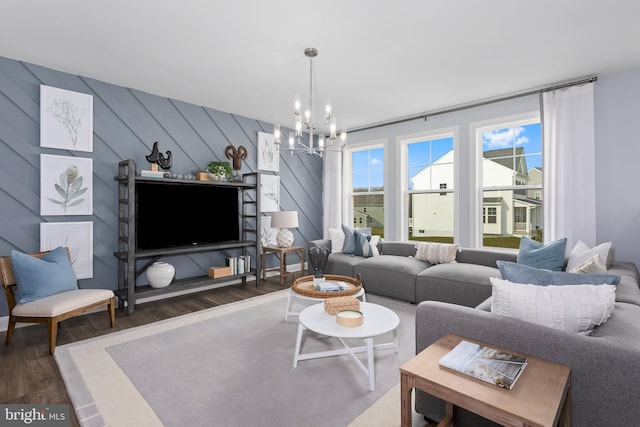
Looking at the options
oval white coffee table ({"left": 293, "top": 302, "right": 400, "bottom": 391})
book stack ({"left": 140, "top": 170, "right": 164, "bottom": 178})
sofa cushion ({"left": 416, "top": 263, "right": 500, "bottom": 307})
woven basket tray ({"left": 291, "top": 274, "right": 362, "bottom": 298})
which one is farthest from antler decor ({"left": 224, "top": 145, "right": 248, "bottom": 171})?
sofa cushion ({"left": 416, "top": 263, "right": 500, "bottom": 307})

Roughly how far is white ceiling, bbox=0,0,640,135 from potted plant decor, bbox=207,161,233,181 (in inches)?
36.0

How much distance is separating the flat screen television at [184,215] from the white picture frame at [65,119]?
2.48 ft

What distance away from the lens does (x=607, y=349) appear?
1187 millimetres

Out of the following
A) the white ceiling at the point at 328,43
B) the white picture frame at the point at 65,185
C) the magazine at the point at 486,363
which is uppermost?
the white ceiling at the point at 328,43

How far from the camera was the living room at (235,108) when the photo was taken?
2672mm

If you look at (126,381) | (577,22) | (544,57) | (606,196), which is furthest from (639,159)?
(126,381)

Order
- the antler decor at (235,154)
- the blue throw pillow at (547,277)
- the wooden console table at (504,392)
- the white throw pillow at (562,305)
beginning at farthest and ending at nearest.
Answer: the antler decor at (235,154), the blue throw pillow at (547,277), the white throw pillow at (562,305), the wooden console table at (504,392)

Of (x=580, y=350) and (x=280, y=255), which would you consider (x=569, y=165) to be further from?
(x=280, y=255)

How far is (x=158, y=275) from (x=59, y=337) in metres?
1.06

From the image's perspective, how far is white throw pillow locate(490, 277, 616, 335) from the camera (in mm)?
1398

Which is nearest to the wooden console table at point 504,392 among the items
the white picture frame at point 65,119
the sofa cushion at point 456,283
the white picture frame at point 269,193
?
the sofa cushion at point 456,283

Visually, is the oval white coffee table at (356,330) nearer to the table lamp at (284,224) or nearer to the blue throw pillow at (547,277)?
the blue throw pillow at (547,277)

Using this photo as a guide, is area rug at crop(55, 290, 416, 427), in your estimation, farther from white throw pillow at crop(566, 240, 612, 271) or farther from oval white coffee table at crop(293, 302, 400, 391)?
white throw pillow at crop(566, 240, 612, 271)

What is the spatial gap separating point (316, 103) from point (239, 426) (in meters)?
3.74
